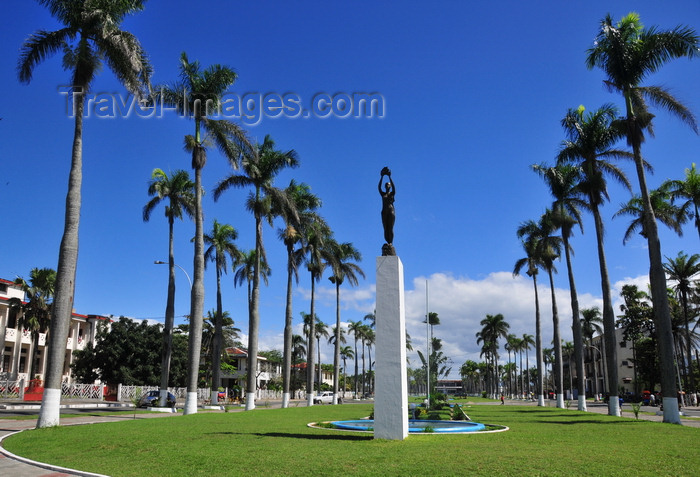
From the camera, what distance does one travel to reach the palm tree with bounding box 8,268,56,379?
4984 centimetres

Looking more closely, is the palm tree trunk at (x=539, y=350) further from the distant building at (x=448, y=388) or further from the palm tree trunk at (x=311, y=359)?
the distant building at (x=448, y=388)

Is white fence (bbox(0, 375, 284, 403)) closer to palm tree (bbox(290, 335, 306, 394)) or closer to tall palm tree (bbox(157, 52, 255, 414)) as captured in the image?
tall palm tree (bbox(157, 52, 255, 414))

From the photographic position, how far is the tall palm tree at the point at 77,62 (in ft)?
63.3

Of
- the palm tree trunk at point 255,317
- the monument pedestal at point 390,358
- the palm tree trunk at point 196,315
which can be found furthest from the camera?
the palm tree trunk at point 255,317

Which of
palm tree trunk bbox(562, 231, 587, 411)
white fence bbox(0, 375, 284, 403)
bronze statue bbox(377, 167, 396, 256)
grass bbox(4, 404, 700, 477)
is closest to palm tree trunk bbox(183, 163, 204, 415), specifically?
grass bbox(4, 404, 700, 477)

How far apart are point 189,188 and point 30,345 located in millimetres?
32843

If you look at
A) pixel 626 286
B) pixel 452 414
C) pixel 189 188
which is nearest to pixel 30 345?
pixel 189 188

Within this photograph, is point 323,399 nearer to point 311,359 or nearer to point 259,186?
point 311,359

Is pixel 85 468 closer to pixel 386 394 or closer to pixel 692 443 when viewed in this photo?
pixel 386 394

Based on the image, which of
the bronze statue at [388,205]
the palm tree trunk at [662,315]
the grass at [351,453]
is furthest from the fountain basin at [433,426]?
the palm tree trunk at [662,315]

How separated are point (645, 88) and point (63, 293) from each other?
27.1 metres

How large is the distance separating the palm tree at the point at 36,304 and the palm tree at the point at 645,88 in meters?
48.4

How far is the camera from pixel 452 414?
79.4 ft

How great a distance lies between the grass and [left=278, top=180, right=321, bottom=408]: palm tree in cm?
2395
